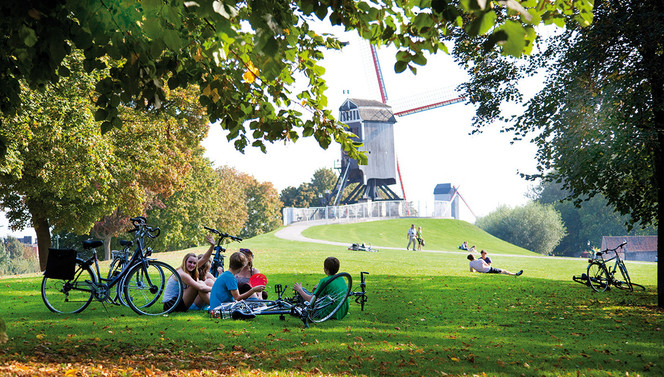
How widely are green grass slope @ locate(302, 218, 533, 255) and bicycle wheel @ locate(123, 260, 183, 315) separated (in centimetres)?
4012

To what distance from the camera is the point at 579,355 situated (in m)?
7.11

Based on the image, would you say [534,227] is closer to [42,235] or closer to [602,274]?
[602,274]

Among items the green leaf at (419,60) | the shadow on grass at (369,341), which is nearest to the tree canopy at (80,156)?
the shadow on grass at (369,341)

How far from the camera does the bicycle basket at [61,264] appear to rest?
891cm

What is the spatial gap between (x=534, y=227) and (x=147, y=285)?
8150 cm

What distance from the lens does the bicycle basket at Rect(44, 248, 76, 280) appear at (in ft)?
29.2

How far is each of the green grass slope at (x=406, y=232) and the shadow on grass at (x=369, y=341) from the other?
38.6 meters

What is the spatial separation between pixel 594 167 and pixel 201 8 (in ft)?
43.6

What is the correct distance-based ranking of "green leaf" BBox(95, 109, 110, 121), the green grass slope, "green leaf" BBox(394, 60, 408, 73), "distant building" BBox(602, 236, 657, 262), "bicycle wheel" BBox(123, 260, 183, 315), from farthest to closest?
1. "distant building" BBox(602, 236, 657, 262)
2. the green grass slope
3. "bicycle wheel" BBox(123, 260, 183, 315)
4. "green leaf" BBox(95, 109, 110, 121)
5. "green leaf" BBox(394, 60, 408, 73)

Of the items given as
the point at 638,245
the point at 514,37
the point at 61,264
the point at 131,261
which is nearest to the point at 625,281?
the point at 131,261

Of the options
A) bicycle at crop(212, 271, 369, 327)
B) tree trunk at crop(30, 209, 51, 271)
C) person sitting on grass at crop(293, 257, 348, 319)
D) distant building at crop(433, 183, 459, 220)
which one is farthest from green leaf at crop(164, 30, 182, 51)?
distant building at crop(433, 183, 459, 220)

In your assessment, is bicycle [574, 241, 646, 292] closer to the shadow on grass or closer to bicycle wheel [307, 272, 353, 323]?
the shadow on grass

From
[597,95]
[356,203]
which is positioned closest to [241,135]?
[597,95]

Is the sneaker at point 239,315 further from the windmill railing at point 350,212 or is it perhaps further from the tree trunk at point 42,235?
the windmill railing at point 350,212
